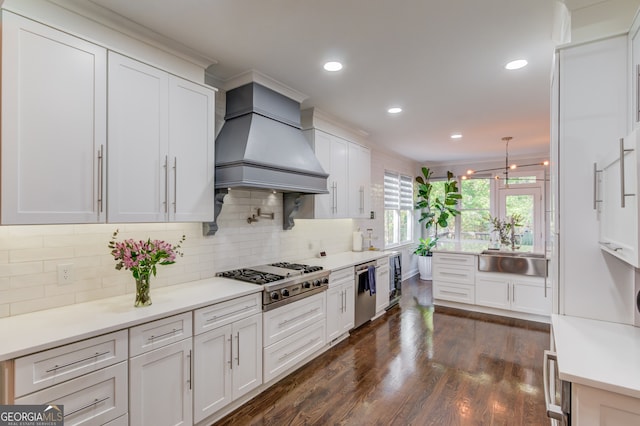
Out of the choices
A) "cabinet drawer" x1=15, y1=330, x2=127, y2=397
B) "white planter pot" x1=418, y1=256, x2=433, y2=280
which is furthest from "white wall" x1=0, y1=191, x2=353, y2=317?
"white planter pot" x1=418, y1=256, x2=433, y2=280

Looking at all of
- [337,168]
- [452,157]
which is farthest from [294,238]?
[452,157]

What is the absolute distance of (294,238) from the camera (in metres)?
3.81

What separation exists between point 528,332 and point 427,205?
3.63 m

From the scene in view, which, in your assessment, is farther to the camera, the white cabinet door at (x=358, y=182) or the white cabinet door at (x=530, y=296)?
the white cabinet door at (x=358, y=182)

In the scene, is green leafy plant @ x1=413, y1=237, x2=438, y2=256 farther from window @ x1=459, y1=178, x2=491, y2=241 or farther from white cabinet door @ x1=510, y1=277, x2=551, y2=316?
white cabinet door @ x1=510, y1=277, x2=551, y2=316

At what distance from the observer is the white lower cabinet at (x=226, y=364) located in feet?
6.86

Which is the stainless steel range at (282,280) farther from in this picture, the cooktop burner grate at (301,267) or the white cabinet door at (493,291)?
the white cabinet door at (493,291)

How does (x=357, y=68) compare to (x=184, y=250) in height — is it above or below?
above

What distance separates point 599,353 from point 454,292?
3.47 metres

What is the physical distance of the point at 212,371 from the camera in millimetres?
2164

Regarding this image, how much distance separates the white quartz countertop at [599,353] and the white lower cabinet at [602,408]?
49 millimetres

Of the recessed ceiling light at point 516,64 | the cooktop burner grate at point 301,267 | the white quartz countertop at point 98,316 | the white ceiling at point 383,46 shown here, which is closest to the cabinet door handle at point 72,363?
the white quartz countertop at point 98,316

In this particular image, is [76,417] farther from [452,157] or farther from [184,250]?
[452,157]

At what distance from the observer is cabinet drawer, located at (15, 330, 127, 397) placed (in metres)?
1.38
